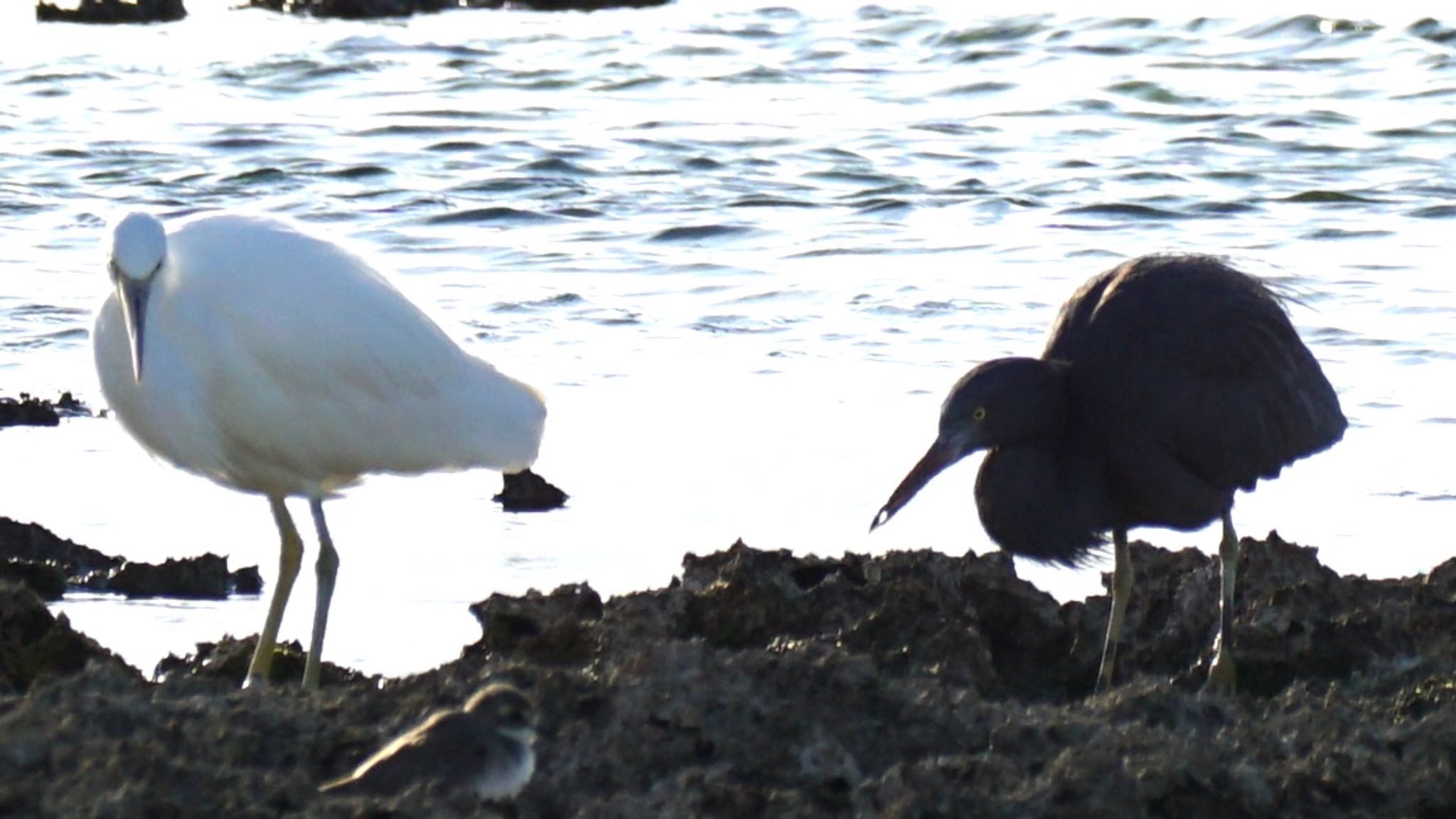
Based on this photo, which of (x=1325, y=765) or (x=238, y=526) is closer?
(x=1325, y=765)

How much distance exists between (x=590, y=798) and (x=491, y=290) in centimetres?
725

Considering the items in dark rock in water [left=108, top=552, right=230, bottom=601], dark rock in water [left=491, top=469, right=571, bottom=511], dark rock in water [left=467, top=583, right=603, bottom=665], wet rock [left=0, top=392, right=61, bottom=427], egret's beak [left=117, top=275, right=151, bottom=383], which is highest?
egret's beak [left=117, top=275, right=151, bottom=383]

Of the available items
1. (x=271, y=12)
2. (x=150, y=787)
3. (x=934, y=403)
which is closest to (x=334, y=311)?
(x=150, y=787)

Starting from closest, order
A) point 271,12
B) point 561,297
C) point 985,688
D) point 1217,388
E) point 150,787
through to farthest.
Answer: point 150,787 → point 985,688 → point 1217,388 → point 561,297 → point 271,12

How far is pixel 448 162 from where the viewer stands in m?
15.1

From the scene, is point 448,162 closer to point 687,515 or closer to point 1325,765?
point 687,515

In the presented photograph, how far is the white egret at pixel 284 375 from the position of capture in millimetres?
5645

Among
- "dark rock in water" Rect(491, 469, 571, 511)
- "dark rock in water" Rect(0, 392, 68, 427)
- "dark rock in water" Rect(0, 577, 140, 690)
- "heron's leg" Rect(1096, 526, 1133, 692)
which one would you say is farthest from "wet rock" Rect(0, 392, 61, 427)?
"heron's leg" Rect(1096, 526, 1133, 692)

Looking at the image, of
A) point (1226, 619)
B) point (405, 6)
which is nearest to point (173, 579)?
point (1226, 619)

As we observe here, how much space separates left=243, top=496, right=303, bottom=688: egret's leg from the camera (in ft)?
18.2

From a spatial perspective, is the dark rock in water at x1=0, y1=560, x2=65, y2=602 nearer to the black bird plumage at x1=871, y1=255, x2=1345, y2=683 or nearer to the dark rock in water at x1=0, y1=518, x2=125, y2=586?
the dark rock in water at x1=0, y1=518, x2=125, y2=586

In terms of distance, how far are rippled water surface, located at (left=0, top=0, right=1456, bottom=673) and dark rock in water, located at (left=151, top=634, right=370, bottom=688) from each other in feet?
0.67

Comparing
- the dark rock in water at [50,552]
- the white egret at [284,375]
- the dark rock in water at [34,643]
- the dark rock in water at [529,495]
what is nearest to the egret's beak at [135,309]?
the white egret at [284,375]

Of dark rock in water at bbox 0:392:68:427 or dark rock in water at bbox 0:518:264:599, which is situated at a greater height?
dark rock in water at bbox 0:518:264:599
